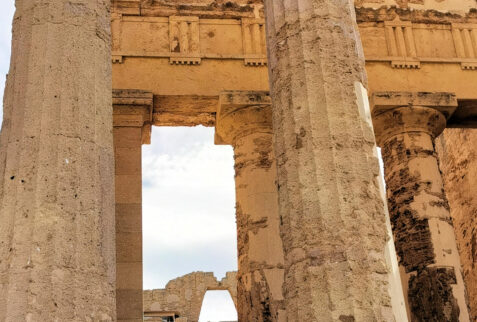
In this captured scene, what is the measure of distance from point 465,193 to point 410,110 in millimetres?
5162

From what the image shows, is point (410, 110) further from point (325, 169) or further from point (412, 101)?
point (325, 169)

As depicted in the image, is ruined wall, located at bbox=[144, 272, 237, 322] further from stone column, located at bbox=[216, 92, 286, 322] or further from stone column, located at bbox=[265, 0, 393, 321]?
stone column, located at bbox=[265, 0, 393, 321]

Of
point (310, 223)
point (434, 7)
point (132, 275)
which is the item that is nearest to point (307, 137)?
point (310, 223)

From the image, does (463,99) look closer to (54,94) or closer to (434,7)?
(434,7)

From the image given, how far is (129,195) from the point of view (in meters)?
11.3

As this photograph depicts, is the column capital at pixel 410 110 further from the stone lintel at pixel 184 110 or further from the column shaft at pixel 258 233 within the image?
the stone lintel at pixel 184 110

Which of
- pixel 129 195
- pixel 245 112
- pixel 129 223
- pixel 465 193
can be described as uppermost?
pixel 245 112

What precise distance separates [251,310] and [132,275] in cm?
208

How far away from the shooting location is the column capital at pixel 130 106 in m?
11.9

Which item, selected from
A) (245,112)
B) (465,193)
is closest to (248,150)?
(245,112)

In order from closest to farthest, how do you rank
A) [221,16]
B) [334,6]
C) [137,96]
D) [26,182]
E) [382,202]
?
[26,182] → [382,202] → [334,6] → [137,96] → [221,16]

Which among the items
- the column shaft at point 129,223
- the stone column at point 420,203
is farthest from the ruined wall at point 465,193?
the column shaft at point 129,223

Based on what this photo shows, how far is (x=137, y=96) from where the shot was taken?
11.9 metres

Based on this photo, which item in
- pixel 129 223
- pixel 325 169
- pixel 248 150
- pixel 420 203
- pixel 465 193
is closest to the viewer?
pixel 325 169
